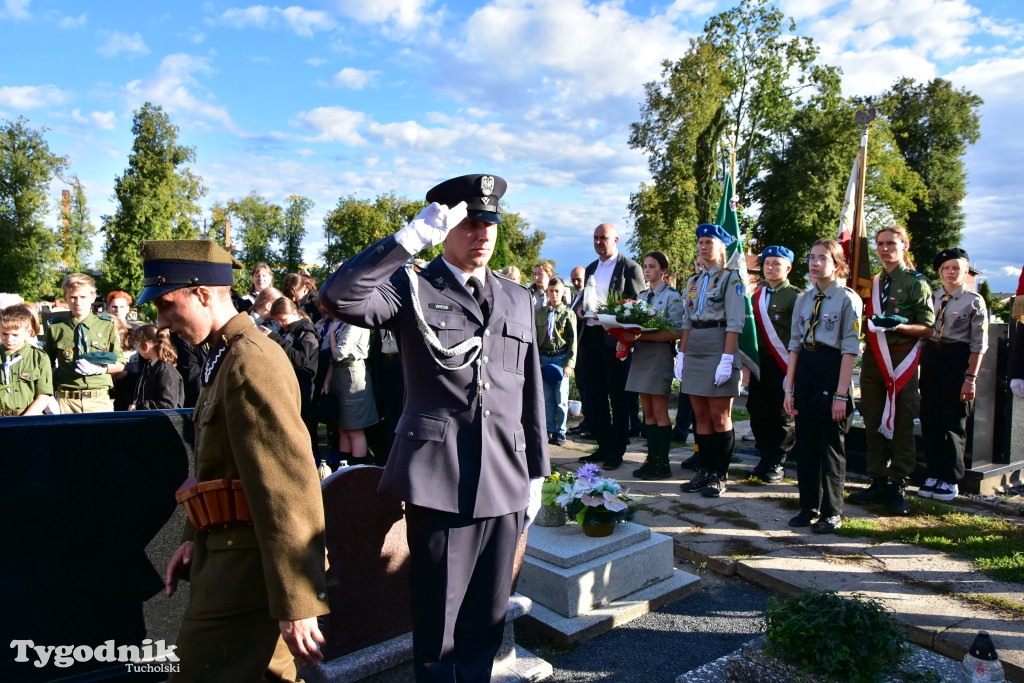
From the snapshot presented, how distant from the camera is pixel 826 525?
5.07 m

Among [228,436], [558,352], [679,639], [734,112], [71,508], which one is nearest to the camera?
[228,436]

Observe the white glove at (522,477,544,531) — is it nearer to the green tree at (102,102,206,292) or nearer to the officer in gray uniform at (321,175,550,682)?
the officer in gray uniform at (321,175,550,682)

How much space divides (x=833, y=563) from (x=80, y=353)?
650 cm

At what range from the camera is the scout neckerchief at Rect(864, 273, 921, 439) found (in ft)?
19.0

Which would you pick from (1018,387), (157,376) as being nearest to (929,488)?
(1018,387)

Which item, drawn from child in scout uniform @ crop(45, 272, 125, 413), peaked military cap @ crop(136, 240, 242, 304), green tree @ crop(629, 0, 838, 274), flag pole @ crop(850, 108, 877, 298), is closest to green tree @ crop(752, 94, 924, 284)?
green tree @ crop(629, 0, 838, 274)

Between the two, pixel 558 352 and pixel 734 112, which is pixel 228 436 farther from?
pixel 734 112

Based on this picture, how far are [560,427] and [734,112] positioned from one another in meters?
37.4

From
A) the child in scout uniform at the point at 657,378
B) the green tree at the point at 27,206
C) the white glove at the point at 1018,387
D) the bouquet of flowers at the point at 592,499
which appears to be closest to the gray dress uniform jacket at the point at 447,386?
the bouquet of flowers at the point at 592,499

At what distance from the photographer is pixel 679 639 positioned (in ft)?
12.5

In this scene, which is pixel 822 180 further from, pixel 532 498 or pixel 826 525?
pixel 532 498

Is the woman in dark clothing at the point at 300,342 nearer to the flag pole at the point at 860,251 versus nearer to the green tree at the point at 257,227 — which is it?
the flag pole at the point at 860,251

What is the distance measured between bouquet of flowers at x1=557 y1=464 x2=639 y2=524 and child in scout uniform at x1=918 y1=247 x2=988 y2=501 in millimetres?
3576

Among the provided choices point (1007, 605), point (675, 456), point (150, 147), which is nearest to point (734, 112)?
point (150, 147)
